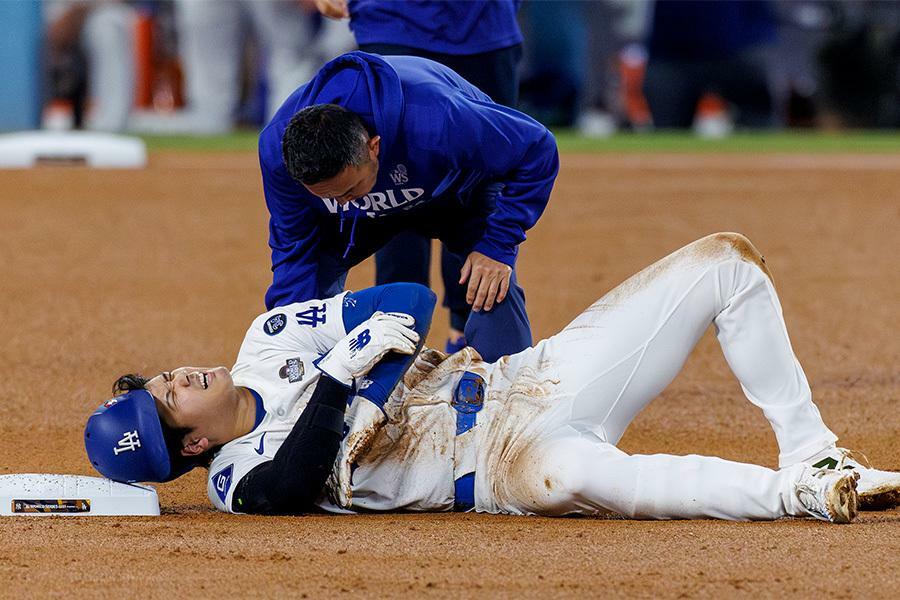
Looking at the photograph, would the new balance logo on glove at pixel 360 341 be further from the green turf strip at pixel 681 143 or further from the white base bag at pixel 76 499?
the green turf strip at pixel 681 143

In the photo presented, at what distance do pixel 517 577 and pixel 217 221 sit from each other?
808cm

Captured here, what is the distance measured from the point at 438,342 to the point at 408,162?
2.41m

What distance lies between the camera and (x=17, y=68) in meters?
16.9

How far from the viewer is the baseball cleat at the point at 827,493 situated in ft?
13.4

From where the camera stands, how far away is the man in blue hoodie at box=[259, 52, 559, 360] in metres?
4.83

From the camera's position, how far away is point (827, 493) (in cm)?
409

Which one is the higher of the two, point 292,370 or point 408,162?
point 408,162

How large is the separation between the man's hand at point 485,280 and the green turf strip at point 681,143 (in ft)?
35.0

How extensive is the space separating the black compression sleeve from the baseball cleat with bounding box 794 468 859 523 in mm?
1255

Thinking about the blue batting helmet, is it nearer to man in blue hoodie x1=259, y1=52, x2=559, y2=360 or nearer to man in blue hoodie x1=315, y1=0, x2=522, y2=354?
man in blue hoodie x1=259, y1=52, x2=559, y2=360

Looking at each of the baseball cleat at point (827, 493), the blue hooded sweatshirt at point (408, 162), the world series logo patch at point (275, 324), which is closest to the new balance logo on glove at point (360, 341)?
the world series logo patch at point (275, 324)

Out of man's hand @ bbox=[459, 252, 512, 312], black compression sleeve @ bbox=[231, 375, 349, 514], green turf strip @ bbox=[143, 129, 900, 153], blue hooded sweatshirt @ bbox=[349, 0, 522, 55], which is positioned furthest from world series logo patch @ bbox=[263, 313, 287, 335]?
green turf strip @ bbox=[143, 129, 900, 153]

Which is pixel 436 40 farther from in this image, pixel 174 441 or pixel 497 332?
pixel 174 441

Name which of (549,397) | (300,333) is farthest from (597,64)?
(549,397)
